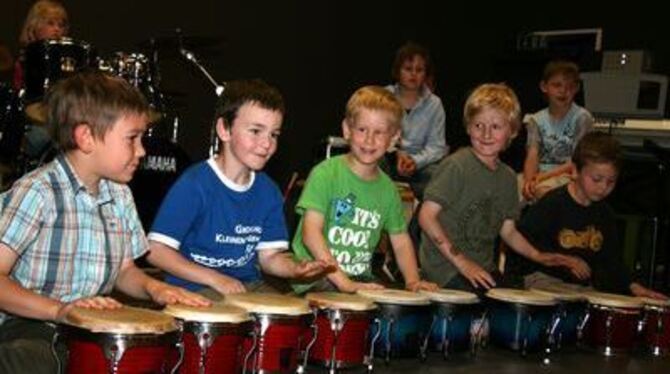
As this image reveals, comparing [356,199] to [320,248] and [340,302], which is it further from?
[340,302]

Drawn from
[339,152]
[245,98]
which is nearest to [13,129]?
[339,152]

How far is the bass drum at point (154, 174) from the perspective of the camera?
186 inches

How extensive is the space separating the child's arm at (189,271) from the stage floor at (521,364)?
1.40 feet

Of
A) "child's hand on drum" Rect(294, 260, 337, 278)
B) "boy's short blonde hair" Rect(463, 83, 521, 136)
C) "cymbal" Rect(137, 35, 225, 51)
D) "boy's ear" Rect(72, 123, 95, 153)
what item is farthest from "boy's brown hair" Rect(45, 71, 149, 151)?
"cymbal" Rect(137, 35, 225, 51)

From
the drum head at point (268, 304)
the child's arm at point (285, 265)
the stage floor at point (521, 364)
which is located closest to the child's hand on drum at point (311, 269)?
the child's arm at point (285, 265)

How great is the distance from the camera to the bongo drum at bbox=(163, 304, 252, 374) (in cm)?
224

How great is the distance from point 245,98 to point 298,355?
0.84m

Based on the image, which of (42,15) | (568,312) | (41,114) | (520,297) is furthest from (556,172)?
(42,15)

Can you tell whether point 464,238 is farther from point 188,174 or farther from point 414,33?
point 414,33

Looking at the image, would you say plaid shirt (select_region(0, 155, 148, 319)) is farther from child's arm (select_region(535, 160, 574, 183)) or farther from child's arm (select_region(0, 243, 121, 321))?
child's arm (select_region(535, 160, 574, 183))

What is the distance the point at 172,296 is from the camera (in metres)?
2.36

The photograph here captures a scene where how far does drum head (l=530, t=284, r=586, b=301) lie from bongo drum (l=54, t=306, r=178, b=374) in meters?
1.94

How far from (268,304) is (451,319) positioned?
38.6 inches

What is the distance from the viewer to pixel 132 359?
A: 2.02 meters
